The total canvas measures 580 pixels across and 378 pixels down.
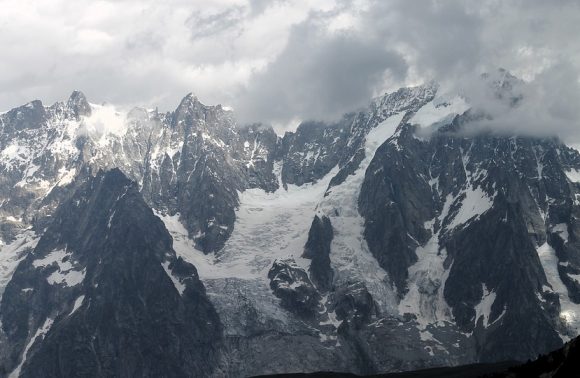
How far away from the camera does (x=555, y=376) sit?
175 metres

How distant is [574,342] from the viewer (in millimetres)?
183250

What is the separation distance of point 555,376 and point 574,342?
34.7 ft
